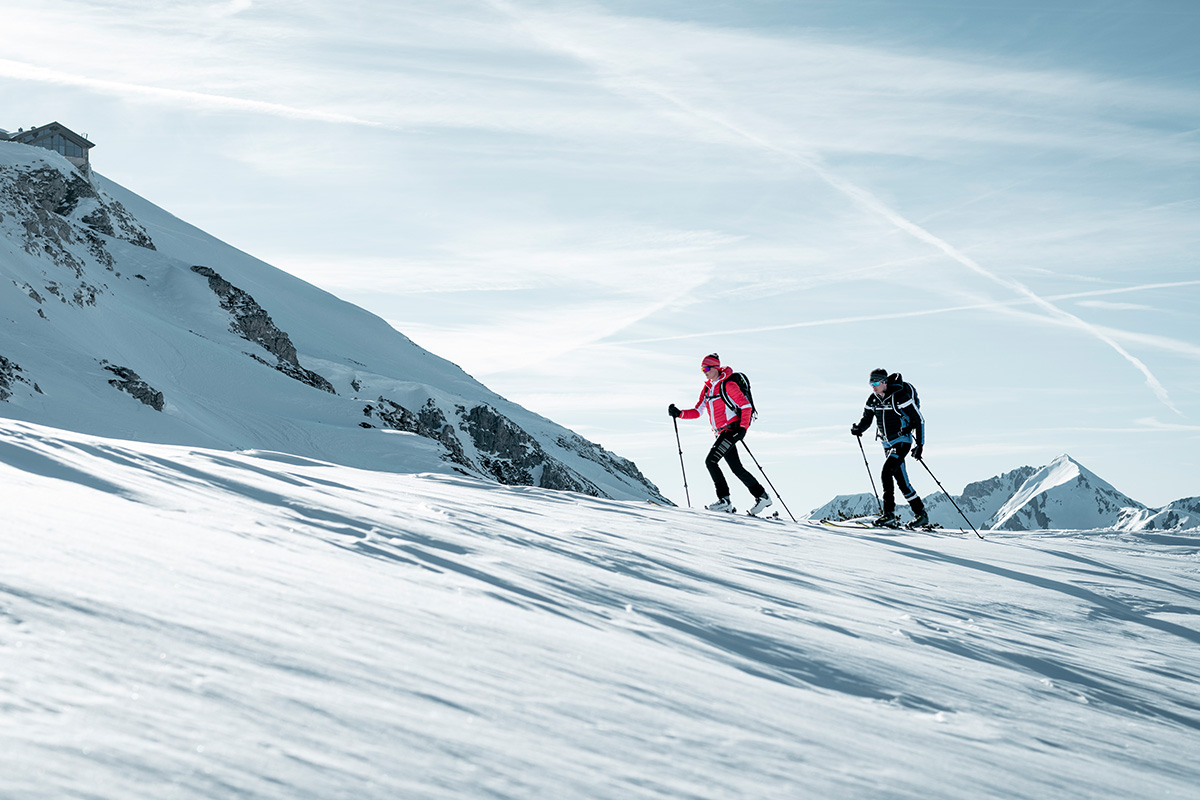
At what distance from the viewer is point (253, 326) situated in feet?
167

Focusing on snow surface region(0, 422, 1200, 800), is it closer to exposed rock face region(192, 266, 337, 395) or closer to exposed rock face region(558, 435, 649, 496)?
exposed rock face region(192, 266, 337, 395)

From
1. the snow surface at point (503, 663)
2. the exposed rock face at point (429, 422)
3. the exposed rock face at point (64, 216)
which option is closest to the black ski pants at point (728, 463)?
the snow surface at point (503, 663)

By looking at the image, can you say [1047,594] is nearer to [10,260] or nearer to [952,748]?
[952,748]

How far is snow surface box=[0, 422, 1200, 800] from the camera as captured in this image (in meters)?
2.39

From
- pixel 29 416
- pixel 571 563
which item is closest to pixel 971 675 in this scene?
pixel 571 563

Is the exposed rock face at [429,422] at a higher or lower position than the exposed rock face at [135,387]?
higher

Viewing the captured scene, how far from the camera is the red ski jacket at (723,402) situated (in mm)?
12977

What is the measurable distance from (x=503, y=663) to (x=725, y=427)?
32.4ft

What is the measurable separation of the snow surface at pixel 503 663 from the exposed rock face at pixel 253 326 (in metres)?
43.1

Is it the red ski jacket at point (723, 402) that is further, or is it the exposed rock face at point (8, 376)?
the exposed rock face at point (8, 376)

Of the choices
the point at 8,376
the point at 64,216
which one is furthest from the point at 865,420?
the point at 64,216

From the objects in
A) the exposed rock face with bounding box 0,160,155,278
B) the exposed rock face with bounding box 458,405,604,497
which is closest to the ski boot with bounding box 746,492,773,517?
the exposed rock face with bounding box 0,160,155,278

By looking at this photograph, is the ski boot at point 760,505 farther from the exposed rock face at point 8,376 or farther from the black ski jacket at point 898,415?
the exposed rock face at point 8,376

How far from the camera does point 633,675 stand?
11.8 ft
